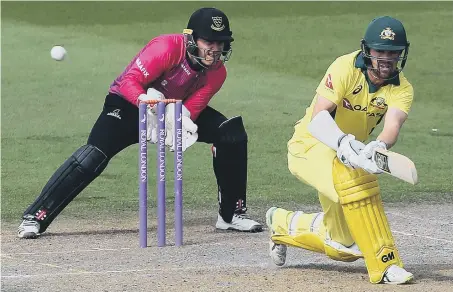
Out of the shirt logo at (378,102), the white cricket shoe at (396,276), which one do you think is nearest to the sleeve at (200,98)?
the shirt logo at (378,102)

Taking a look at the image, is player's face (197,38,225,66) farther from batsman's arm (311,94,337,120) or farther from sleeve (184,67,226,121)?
batsman's arm (311,94,337,120)

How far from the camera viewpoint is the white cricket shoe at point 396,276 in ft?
23.9

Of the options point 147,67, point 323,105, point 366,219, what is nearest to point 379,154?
point 366,219

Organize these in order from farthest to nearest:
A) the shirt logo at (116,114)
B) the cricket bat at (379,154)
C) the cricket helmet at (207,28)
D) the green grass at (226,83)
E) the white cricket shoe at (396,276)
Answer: the green grass at (226,83)
the shirt logo at (116,114)
the cricket helmet at (207,28)
the white cricket shoe at (396,276)
the cricket bat at (379,154)

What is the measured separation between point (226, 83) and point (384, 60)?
334 inches

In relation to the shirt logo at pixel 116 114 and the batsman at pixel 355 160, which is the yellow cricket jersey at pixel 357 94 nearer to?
the batsman at pixel 355 160

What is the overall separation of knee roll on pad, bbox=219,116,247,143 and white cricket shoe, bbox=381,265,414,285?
84.3 inches

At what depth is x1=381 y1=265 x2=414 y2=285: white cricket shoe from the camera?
23.9 ft

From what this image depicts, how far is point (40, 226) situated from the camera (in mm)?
8984

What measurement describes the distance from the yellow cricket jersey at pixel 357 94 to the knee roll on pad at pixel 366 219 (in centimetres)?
48

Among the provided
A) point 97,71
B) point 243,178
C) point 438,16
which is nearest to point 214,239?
point 243,178

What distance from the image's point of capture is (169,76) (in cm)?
899

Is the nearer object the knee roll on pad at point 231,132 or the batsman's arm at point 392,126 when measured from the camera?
the batsman's arm at point 392,126

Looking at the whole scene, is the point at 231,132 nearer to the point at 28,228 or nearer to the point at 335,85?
the point at 28,228
